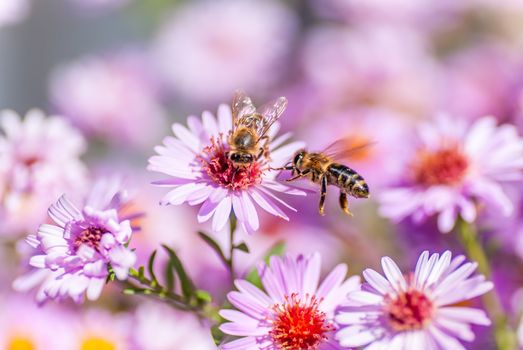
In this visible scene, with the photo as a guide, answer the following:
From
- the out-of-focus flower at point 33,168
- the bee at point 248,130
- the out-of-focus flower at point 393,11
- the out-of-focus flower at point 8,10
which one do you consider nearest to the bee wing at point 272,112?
the bee at point 248,130

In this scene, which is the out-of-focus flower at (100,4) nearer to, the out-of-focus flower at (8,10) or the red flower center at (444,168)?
the out-of-focus flower at (8,10)

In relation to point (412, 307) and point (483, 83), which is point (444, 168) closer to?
point (412, 307)

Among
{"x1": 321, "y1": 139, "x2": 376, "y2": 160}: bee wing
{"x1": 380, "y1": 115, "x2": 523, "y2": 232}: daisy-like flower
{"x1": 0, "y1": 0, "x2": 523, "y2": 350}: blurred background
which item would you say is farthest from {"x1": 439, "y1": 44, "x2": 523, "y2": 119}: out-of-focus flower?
{"x1": 321, "y1": 139, "x2": 376, "y2": 160}: bee wing

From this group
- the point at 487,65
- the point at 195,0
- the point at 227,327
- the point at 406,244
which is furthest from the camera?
the point at 195,0

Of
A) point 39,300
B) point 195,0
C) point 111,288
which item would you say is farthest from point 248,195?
point 195,0

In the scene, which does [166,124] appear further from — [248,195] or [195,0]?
[248,195]

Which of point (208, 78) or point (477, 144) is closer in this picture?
point (477, 144)
